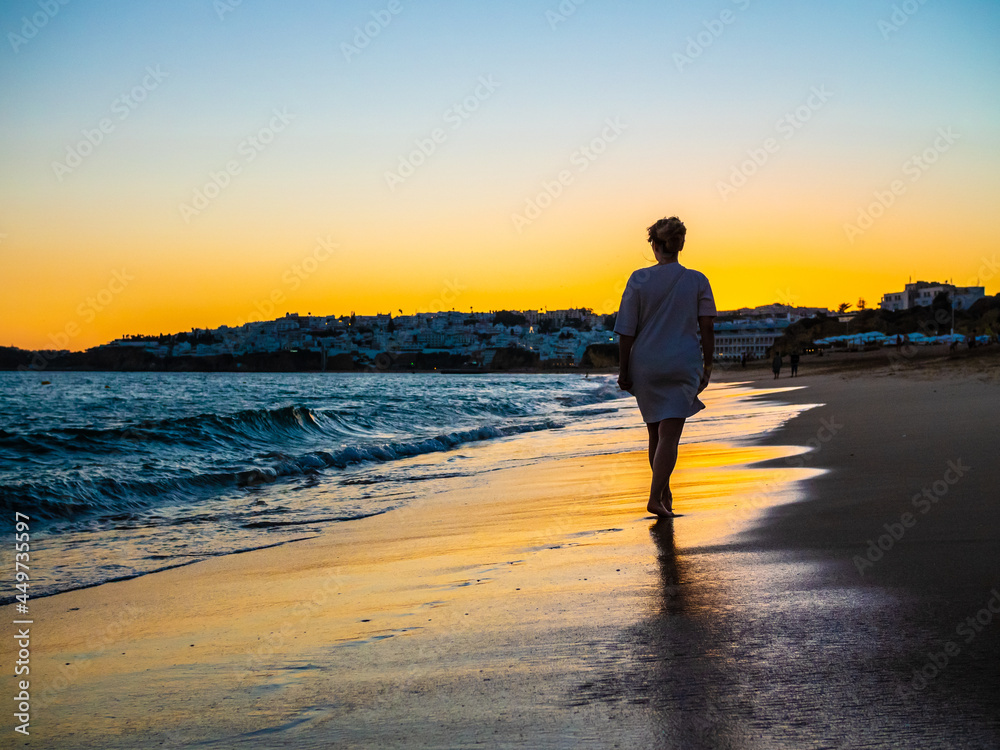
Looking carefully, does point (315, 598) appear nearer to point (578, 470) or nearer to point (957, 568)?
point (957, 568)

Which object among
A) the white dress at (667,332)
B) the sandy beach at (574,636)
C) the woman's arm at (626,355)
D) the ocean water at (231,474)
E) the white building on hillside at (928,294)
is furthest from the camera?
the white building on hillside at (928,294)

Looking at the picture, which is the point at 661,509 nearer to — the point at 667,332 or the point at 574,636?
the point at 667,332

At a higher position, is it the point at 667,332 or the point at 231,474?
the point at 667,332

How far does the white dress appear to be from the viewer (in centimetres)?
428

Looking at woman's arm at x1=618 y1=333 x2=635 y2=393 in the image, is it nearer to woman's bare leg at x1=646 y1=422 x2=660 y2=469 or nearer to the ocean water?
woman's bare leg at x1=646 y1=422 x2=660 y2=469

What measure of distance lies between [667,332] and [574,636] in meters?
2.42

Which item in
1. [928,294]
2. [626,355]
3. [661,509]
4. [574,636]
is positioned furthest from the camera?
[928,294]

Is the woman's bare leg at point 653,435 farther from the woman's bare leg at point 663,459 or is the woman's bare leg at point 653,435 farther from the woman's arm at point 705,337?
the woman's arm at point 705,337

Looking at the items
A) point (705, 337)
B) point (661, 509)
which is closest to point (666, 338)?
point (705, 337)

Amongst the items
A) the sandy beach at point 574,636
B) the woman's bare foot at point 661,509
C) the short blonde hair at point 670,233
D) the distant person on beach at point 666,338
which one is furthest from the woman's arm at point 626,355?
the sandy beach at point 574,636

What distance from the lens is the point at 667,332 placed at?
4324 millimetres

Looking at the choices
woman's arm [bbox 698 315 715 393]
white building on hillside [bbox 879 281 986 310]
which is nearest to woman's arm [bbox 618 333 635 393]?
woman's arm [bbox 698 315 715 393]

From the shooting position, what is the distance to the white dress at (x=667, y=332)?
4281 mm

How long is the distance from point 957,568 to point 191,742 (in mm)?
2519
